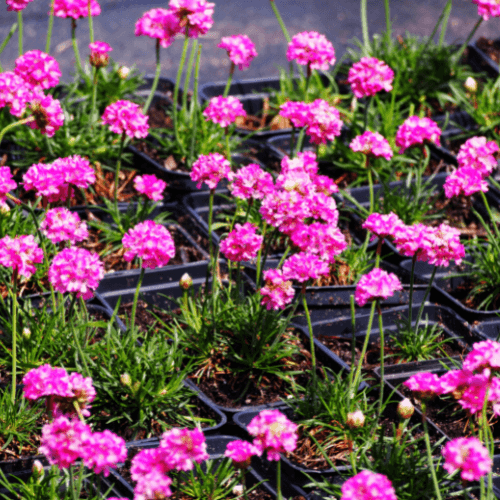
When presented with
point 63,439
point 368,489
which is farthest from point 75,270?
point 368,489

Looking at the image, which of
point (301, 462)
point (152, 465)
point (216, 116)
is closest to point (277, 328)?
point (301, 462)

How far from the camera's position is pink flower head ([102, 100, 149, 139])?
3.08 m

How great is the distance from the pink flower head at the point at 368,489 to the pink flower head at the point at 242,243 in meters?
1.07

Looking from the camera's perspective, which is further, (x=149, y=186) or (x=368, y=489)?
(x=149, y=186)

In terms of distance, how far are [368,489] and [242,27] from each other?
4889 millimetres

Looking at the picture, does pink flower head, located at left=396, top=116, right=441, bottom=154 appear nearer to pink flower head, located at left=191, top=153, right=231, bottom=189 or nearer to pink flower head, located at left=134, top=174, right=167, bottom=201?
pink flower head, located at left=191, top=153, right=231, bottom=189

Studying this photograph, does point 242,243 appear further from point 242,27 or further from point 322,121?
point 242,27

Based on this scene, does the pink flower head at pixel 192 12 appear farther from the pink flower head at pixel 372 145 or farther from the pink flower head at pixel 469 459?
the pink flower head at pixel 469 459

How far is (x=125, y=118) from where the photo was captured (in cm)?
309

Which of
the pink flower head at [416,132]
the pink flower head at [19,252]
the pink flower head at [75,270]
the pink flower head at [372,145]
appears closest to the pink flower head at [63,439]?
the pink flower head at [75,270]

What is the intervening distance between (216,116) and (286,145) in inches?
46.4

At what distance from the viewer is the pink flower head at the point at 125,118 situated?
10.1 ft

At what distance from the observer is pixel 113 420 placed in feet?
8.95

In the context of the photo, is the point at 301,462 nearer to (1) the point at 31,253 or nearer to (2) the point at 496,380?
(2) the point at 496,380
